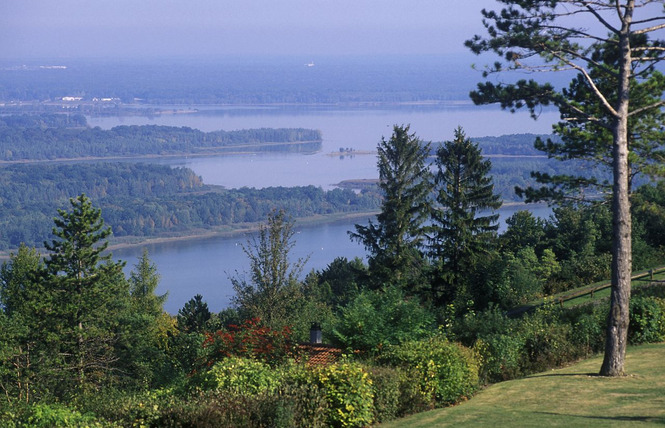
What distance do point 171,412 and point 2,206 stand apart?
16013cm

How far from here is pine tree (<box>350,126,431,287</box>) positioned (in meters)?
31.5

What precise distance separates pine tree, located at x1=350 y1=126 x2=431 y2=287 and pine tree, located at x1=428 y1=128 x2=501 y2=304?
123 centimetres

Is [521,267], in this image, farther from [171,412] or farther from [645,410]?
[171,412]

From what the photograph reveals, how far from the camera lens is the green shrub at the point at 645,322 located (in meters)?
14.2

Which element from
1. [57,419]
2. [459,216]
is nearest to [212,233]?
[459,216]

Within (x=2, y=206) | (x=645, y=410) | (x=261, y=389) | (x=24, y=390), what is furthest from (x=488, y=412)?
(x=2, y=206)

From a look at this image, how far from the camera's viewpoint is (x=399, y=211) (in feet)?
104

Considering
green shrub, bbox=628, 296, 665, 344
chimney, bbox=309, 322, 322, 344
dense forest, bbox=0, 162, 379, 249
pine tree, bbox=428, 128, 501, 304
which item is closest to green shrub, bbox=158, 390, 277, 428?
chimney, bbox=309, 322, 322, 344

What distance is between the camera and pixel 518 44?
14414 mm

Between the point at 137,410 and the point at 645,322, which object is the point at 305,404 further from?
the point at 645,322

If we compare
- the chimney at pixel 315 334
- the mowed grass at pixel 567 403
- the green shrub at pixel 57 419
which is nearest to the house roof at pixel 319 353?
the chimney at pixel 315 334

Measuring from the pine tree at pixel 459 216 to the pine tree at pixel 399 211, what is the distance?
48.3 inches

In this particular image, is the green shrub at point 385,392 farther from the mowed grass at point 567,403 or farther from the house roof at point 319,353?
the house roof at point 319,353

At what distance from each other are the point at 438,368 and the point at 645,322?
5307mm
